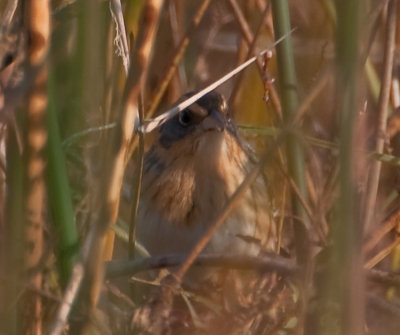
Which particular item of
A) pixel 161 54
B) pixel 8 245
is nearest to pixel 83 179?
pixel 8 245

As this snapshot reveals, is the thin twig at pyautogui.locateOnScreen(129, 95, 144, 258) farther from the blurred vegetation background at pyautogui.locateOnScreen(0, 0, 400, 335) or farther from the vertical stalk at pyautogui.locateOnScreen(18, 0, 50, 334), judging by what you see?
the vertical stalk at pyautogui.locateOnScreen(18, 0, 50, 334)

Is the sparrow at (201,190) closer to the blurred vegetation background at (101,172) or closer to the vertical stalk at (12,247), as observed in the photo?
the blurred vegetation background at (101,172)

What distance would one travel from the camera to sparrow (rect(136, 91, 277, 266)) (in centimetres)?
240

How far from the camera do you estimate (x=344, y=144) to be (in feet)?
3.20

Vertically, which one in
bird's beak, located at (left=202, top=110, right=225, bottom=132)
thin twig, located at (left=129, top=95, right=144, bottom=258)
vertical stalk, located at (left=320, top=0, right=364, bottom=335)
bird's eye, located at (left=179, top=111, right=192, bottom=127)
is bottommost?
vertical stalk, located at (left=320, top=0, right=364, bottom=335)

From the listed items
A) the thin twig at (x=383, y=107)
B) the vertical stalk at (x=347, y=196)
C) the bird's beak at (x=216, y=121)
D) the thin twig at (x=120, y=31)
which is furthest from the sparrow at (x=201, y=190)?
the vertical stalk at (x=347, y=196)

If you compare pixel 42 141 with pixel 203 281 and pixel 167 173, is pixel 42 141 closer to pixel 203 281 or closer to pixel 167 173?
pixel 203 281

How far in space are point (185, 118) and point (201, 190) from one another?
0.25 meters

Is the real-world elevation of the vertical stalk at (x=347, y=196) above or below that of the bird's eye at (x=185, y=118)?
below

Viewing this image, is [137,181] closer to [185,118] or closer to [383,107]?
[383,107]

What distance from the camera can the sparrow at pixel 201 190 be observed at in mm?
2404

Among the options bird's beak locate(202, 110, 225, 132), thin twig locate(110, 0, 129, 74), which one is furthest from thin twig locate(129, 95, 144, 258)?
bird's beak locate(202, 110, 225, 132)

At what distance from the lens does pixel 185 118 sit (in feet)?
8.54

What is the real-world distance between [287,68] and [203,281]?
493 millimetres
